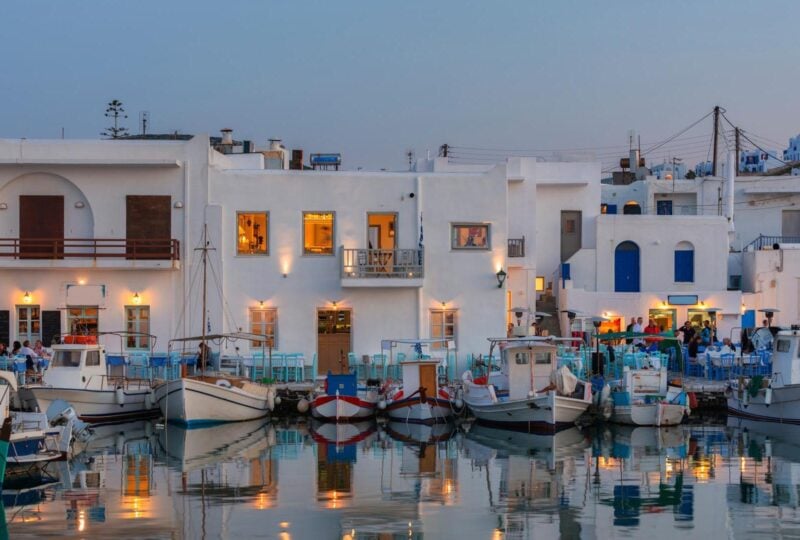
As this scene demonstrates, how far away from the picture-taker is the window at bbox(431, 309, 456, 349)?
42.0 metres

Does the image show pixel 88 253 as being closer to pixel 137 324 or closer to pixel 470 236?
pixel 137 324

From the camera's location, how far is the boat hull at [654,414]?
35.2 metres

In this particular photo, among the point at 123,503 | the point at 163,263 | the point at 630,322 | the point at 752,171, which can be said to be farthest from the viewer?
the point at 752,171

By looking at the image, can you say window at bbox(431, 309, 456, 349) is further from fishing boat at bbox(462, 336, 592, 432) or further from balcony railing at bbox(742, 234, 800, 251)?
balcony railing at bbox(742, 234, 800, 251)

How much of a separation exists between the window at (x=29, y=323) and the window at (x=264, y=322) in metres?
6.36

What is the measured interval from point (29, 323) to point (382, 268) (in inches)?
423

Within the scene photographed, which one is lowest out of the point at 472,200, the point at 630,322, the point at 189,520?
the point at 189,520

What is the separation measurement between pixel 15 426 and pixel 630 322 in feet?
83.8

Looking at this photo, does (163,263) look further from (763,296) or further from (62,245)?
(763,296)

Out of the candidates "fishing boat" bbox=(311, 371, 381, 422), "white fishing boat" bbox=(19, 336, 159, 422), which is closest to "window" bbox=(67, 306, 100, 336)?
"white fishing boat" bbox=(19, 336, 159, 422)

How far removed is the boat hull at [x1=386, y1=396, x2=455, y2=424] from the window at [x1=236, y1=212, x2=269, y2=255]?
757 cm

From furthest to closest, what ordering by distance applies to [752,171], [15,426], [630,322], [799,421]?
[752,171] < [630,322] < [799,421] < [15,426]

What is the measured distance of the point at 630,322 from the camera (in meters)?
46.7

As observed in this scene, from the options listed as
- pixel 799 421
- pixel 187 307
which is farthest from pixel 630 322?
pixel 187 307
